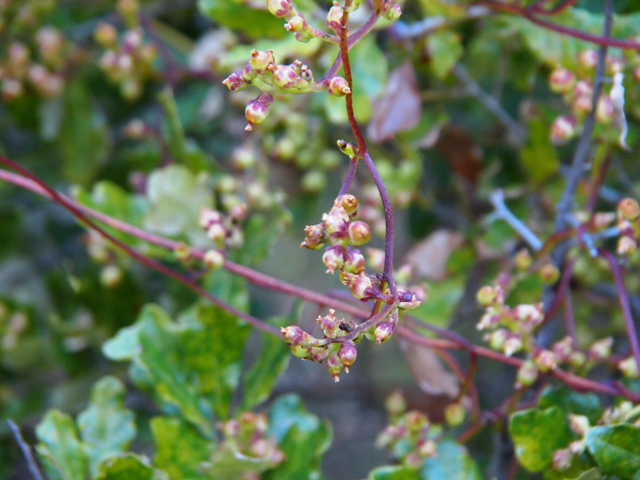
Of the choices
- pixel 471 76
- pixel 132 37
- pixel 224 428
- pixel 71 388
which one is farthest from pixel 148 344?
pixel 471 76

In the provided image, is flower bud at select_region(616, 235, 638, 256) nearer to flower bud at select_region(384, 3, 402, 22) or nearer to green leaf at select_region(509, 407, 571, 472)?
green leaf at select_region(509, 407, 571, 472)

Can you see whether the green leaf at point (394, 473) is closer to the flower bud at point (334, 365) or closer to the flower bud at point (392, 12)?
the flower bud at point (334, 365)

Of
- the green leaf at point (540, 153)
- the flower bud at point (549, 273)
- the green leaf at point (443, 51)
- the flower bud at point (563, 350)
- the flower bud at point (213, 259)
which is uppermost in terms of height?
the green leaf at point (443, 51)

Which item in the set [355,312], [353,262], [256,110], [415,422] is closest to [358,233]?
[353,262]

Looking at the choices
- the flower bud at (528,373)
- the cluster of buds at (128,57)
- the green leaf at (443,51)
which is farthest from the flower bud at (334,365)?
the cluster of buds at (128,57)

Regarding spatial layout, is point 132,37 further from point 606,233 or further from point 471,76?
point 606,233

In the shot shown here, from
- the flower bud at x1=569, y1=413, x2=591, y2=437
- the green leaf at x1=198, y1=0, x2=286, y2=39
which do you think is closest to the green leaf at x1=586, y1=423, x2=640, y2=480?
the flower bud at x1=569, y1=413, x2=591, y2=437
